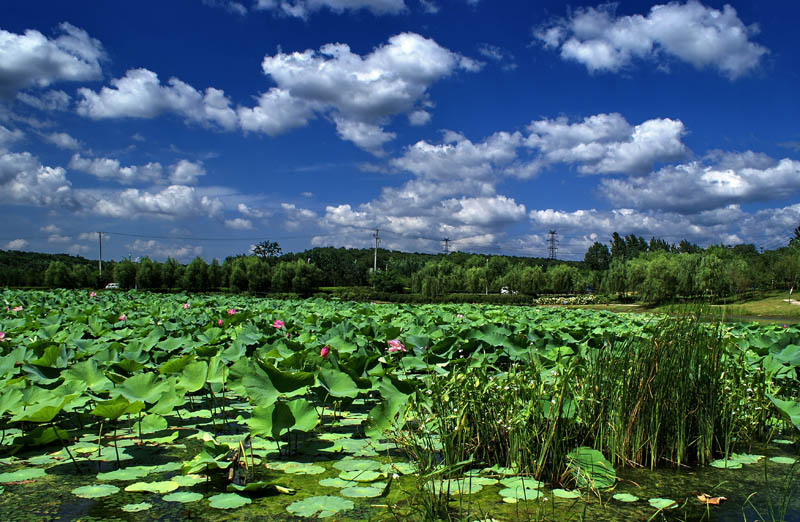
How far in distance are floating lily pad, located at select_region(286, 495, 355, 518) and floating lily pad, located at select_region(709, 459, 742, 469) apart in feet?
7.75

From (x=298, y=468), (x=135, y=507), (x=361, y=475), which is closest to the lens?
(x=135, y=507)

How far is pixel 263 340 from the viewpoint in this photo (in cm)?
509

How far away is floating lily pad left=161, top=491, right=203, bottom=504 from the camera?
7.30ft

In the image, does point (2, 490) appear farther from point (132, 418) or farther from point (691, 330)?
point (691, 330)

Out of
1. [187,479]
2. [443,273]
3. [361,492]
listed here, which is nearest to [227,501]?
[187,479]

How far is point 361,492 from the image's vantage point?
2.33 metres

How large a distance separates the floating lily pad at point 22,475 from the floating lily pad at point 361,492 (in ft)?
5.17

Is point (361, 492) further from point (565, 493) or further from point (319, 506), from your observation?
point (565, 493)

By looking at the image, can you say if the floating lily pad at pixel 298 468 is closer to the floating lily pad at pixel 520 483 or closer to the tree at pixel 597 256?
the floating lily pad at pixel 520 483

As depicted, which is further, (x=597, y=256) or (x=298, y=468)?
(x=597, y=256)

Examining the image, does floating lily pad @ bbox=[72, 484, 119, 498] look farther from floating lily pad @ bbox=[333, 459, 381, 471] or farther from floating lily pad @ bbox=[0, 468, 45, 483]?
floating lily pad @ bbox=[333, 459, 381, 471]

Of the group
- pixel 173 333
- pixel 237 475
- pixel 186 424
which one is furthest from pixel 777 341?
pixel 173 333

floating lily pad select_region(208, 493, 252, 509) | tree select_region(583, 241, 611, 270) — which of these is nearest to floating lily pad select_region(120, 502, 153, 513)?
floating lily pad select_region(208, 493, 252, 509)

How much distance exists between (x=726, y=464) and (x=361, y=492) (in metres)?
2.34
